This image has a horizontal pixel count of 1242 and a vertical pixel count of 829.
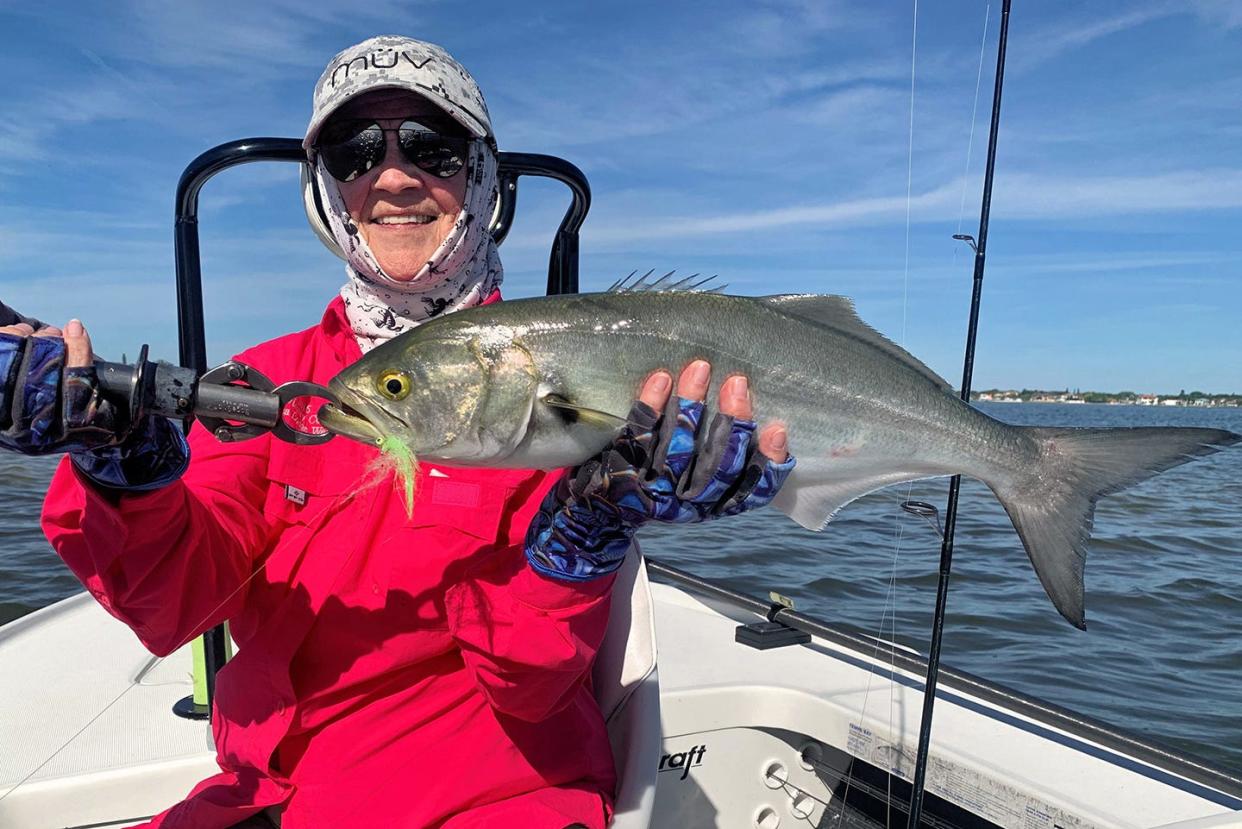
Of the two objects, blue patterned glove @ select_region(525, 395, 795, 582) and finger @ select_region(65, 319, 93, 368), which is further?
blue patterned glove @ select_region(525, 395, 795, 582)

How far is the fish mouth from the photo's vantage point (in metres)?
2.17

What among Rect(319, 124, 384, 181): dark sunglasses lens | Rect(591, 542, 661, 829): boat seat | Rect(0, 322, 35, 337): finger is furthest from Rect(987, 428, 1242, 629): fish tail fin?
Rect(0, 322, 35, 337): finger

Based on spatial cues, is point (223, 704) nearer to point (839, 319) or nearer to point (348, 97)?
point (348, 97)

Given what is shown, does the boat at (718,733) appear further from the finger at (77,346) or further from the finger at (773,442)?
the finger at (77,346)

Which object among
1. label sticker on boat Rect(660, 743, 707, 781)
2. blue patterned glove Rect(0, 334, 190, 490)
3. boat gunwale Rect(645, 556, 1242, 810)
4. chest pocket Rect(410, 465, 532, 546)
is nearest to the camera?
blue patterned glove Rect(0, 334, 190, 490)

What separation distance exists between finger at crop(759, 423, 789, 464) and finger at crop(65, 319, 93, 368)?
158cm

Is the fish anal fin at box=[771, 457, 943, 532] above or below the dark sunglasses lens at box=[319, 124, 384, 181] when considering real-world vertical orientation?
below

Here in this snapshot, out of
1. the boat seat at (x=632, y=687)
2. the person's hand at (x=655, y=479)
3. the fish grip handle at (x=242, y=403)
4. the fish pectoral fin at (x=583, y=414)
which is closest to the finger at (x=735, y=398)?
the person's hand at (x=655, y=479)

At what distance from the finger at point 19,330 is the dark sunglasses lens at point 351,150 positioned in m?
1.14

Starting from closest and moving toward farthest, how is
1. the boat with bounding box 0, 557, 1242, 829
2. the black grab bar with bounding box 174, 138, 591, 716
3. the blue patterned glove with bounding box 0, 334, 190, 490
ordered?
the blue patterned glove with bounding box 0, 334, 190, 490
the boat with bounding box 0, 557, 1242, 829
the black grab bar with bounding box 174, 138, 591, 716

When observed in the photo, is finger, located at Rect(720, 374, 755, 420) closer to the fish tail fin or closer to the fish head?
the fish head

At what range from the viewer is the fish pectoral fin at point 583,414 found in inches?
88.1

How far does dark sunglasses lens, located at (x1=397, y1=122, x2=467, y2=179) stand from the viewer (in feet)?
8.86

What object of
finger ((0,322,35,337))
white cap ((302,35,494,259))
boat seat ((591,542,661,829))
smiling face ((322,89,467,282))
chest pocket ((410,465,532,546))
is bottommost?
boat seat ((591,542,661,829))
